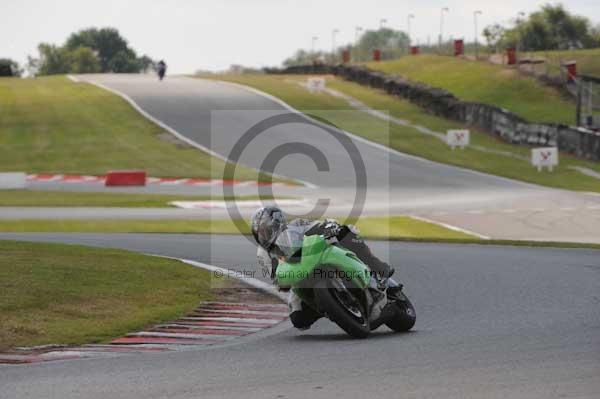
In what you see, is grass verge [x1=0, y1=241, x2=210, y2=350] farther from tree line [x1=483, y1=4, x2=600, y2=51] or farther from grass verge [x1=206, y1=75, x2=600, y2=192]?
tree line [x1=483, y1=4, x2=600, y2=51]

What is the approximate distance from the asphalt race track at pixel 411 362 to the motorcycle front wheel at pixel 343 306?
179 millimetres

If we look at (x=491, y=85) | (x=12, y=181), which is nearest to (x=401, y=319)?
(x=12, y=181)

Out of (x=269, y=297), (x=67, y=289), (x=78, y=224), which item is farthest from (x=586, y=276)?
(x=78, y=224)

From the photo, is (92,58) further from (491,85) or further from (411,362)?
(411,362)

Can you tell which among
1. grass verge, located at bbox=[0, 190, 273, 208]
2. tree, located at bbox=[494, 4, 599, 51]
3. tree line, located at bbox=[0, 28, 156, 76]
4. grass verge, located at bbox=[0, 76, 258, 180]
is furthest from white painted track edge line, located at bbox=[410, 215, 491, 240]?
tree line, located at bbox=[0, 28, 156, 76]

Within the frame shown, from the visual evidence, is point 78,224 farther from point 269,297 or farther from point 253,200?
point 269,297

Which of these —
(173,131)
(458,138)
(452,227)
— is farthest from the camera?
(173,131)

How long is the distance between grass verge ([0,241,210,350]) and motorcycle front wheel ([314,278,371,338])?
2268 mm

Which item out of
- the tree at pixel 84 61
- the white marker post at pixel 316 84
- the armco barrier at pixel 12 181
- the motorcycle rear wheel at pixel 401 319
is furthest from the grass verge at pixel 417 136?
the tree at pixel 84 61

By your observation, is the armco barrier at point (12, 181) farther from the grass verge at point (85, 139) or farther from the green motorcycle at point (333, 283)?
the green motorcycle at point (333, 283)

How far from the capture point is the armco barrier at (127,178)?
42.1 m

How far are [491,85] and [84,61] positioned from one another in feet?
337

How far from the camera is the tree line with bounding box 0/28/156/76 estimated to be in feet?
518

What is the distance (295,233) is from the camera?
11.0 m
